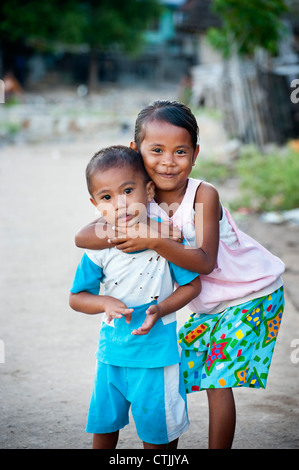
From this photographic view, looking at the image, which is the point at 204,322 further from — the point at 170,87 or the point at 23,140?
the point at 170,87

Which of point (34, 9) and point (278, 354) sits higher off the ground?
point (34, 9)

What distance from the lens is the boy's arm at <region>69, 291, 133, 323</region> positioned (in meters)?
1.92

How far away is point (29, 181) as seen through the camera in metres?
10.2

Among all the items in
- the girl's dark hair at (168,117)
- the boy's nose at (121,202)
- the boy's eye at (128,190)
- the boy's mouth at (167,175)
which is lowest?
the boy's nose at (121,202)

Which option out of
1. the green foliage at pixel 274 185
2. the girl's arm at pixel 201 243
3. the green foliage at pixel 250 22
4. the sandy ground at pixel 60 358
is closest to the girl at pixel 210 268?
the girl's arm at pixel 201 243

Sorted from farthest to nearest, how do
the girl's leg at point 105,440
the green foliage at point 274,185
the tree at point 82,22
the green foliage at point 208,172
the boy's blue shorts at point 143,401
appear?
the tree at point 82,22
the green foliage at point 208,172
the green foliage at point 274,185
the girl's leg at point 105,440
the boy's blue shorts at point 143,401

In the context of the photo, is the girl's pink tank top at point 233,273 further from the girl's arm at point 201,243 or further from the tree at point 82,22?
the tree at point 82,22

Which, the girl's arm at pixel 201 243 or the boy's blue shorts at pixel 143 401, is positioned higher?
the girl's arm at pixel 201 243

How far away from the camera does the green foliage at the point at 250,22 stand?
360 inches

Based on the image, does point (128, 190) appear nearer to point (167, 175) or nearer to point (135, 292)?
point (167, 175)

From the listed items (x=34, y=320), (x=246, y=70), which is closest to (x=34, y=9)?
(x=246, y=70)

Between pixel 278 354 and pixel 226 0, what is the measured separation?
6.97 meters

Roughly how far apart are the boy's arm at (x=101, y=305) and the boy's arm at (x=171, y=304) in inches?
2.4

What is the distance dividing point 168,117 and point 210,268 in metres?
0.53
